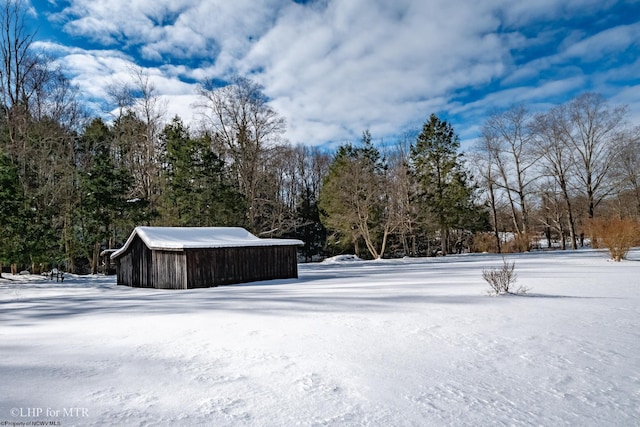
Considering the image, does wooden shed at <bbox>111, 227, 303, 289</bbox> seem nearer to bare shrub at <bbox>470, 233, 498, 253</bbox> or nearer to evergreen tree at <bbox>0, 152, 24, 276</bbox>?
evergreen tree at <bbox>0, 152, 24, 276</bbox>

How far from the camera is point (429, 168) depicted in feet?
118

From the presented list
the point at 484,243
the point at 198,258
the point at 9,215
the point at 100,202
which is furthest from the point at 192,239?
the point at 484,243

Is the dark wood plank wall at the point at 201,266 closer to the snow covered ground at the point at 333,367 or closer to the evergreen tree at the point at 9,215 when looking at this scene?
the evergreen tree at the point at 9,215

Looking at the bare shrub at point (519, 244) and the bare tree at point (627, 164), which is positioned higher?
the bare tree at point (627, 164)

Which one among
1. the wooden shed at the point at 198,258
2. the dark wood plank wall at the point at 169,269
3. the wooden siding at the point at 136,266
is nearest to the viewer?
the dark wood plank wall at the point at 169,269

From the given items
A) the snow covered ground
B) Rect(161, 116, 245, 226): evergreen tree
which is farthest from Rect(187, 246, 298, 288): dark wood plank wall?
Rect(161, 116, 245, 226): evergreen tree

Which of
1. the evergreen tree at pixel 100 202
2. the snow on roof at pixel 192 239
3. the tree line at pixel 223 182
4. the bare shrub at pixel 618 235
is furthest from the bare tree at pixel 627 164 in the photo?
the evergreen tree at pixel 100 202

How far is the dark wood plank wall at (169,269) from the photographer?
14.7 m

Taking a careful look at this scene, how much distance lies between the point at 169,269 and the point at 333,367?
12.9 m

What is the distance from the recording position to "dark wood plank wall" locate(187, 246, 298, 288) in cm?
1484

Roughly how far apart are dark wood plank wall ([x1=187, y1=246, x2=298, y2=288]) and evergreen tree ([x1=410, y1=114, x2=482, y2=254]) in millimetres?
19276

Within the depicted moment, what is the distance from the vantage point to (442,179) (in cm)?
3550

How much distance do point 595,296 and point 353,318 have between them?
5649mm

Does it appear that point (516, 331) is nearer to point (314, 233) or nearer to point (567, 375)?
point (567, 375)
